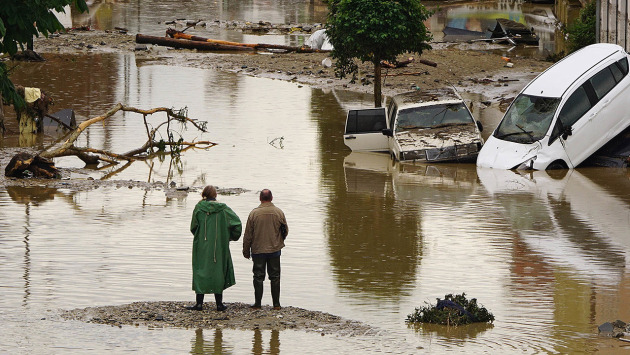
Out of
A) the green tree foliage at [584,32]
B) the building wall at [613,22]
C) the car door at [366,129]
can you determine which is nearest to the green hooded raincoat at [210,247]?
the car door at [366,129]

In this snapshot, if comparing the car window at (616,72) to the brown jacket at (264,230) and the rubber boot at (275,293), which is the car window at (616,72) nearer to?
the brown jacket at (264,230)

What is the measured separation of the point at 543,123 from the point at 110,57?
2352cm

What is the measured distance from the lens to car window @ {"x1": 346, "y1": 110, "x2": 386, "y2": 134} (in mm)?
22438

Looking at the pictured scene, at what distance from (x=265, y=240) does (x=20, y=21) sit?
3.64m

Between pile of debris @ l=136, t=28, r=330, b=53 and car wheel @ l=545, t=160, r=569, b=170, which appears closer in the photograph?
car wheel @ l=545, t=160, r=569, b=170

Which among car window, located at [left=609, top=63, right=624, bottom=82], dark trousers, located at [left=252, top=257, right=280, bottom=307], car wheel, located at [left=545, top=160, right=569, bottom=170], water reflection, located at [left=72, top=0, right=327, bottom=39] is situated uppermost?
water reflection, located at [left=72, top=0, right=327, bottom=39]

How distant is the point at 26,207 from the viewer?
54.2ft

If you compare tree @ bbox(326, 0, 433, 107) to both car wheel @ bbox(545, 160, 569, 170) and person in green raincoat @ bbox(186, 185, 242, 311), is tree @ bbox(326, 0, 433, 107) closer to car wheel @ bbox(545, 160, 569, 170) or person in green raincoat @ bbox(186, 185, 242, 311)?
car wheel @ bbox(545, 160, 569, 170)

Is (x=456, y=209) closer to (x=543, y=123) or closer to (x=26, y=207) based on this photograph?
(x=543, y=123)

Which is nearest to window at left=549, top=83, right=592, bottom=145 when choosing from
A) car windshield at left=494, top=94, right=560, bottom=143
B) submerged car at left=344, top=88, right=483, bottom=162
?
car windshield at left=494, top=94, right=560, bottom=143

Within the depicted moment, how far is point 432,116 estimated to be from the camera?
2172 cm

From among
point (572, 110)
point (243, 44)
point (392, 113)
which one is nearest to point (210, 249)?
point (572, 110)

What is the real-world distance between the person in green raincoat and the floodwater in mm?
674

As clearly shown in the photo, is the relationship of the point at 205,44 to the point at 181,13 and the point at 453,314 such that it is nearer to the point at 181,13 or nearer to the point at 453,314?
the point at 181,13
